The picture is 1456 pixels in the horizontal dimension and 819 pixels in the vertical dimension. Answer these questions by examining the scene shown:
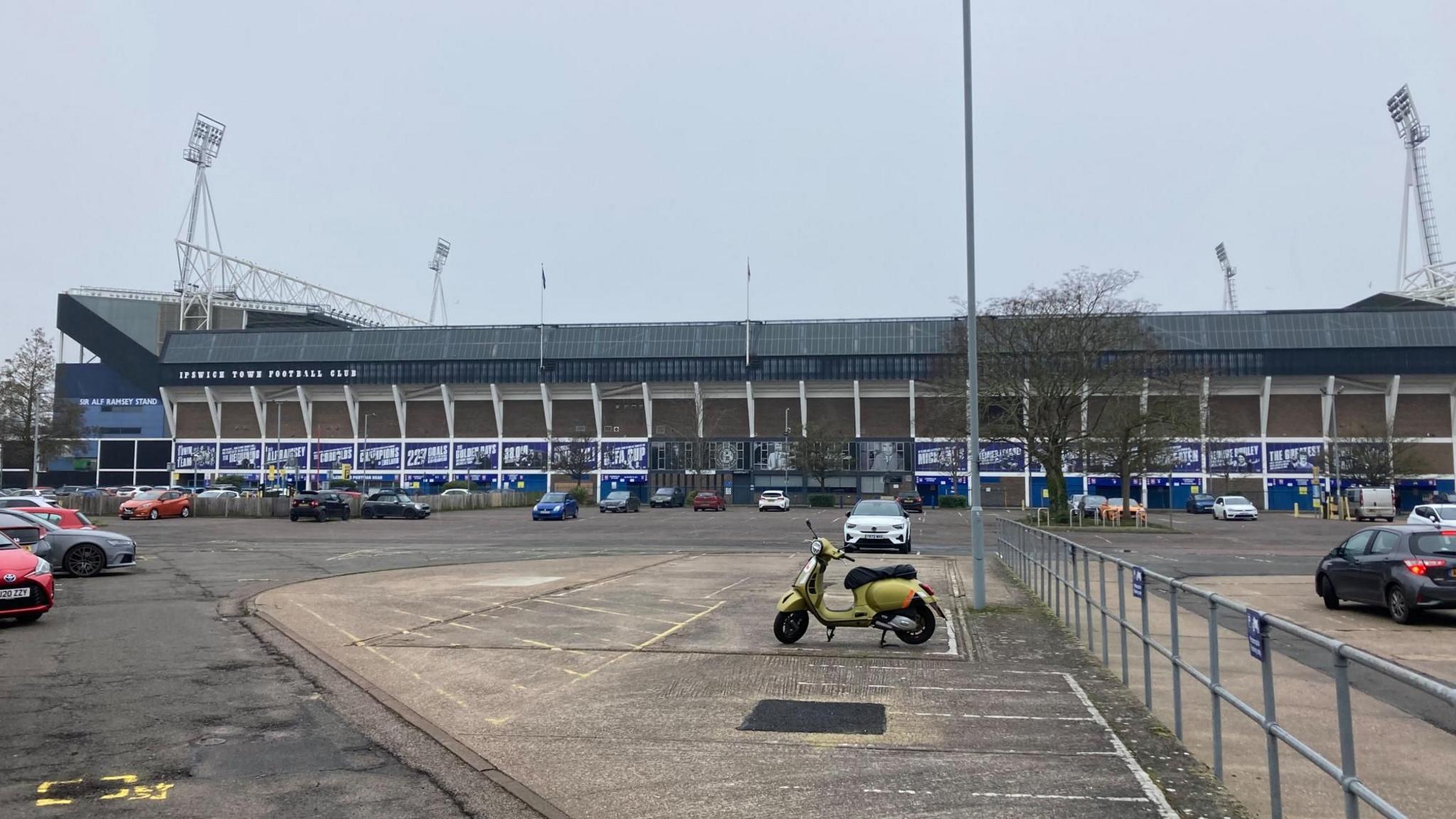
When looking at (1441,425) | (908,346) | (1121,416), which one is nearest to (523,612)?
(1121,416)

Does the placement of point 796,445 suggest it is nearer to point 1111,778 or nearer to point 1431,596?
point 1431,596

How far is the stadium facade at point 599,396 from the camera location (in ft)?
300

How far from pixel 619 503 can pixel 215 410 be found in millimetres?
62643

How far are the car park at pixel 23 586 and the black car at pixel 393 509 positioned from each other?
1598 inches

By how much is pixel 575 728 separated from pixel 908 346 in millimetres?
94709

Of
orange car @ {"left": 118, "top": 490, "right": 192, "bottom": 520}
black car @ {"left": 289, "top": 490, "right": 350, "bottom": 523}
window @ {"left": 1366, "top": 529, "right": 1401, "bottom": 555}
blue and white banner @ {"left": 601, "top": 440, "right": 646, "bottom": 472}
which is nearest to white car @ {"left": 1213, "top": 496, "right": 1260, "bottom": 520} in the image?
window @ {"left": 1366, "top": 529, "right": 1401, "bottom": 555}

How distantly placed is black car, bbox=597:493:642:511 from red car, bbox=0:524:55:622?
5218 centimetres

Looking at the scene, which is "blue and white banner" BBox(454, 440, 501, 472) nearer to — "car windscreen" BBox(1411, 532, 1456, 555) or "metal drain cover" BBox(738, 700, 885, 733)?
"car windscreen" BBox(1411, 532, 1456, 555)

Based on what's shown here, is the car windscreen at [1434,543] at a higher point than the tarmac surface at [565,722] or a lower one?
higher

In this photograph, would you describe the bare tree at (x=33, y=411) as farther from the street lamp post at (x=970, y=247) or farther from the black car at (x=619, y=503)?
the street lamp post at (x=970, y=247)

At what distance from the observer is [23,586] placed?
44.3 feet

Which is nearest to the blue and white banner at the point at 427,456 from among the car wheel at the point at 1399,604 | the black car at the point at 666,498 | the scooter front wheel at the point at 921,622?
the black car at the point at 666,498

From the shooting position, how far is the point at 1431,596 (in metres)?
13.9

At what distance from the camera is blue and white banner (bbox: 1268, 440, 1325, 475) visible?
8781 centimetres
